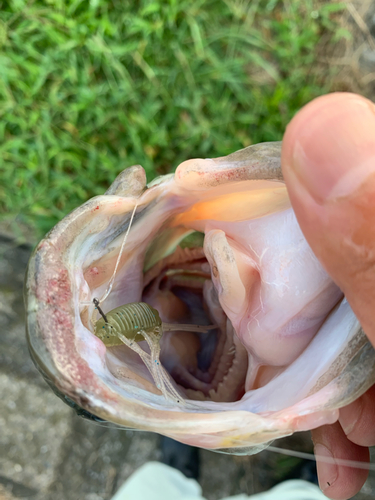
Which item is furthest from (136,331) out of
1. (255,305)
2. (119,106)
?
(119,106)

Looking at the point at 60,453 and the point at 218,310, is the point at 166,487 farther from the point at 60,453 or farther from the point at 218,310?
the point at 218,310

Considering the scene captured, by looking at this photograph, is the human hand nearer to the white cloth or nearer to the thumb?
the thumb

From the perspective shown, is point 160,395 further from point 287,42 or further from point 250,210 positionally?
A: point 287,42

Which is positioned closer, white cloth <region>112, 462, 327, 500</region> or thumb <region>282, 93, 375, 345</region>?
thumb <region>282, 93, 375, 345</region>

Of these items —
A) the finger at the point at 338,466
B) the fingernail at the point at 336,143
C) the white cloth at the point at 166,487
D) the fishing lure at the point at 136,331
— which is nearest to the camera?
the fingernail at the point at 336,143

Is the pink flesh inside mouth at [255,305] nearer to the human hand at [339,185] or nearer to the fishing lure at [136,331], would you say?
the fishing lure at [136,331]

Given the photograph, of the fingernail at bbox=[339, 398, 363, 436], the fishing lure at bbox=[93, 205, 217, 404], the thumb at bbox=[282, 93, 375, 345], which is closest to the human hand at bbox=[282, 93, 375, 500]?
the thumb at bbox=[282, 93, 375, 345]

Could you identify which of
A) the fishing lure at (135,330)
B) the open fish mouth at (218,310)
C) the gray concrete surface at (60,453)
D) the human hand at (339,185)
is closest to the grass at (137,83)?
the gray concrete surface at (60,453)

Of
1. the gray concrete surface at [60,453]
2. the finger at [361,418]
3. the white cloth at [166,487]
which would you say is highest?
the finger at [361,418]
